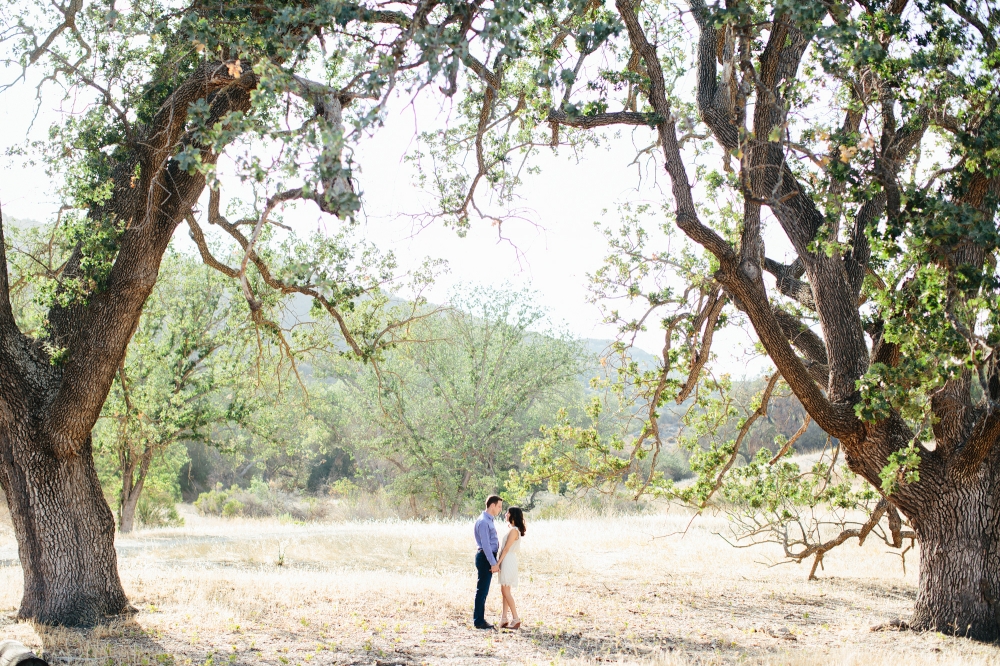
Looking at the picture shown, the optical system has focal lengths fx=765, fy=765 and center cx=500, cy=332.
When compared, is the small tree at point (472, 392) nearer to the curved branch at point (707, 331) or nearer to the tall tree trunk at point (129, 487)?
the tall tree trunk at point (129, 487)

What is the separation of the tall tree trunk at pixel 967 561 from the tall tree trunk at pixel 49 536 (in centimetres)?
915

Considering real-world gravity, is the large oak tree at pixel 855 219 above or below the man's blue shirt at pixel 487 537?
above

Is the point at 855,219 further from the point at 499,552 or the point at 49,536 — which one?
the point at 49,536

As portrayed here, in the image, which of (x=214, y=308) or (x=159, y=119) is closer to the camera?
(x=159, y=119)

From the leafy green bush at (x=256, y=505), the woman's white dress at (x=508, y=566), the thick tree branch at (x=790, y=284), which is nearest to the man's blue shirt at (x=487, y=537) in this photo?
the woman's white dress at (x=508, y=566)

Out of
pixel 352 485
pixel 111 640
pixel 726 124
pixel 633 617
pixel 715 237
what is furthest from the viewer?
pixel 352 485

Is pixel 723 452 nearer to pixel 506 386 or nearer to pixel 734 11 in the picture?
pixel 734 11

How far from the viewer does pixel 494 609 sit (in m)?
9.98

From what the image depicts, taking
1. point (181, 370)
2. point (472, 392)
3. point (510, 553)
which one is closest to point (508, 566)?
point (510, 553)

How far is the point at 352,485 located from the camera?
127 ft

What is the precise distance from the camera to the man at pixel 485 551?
27.7ft

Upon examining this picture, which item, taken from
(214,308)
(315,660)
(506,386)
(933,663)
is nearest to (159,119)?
(315,660)

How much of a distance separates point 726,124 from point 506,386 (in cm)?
2228

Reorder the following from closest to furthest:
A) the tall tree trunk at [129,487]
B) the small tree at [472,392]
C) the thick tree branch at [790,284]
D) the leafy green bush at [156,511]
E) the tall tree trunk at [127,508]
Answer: the thick tree branch at [790,284] → the tall tree trunk at [129,487] → the tall tree trunk at [127,508] → the leafy green bush at [156,511] → the small tree at [472,392]
